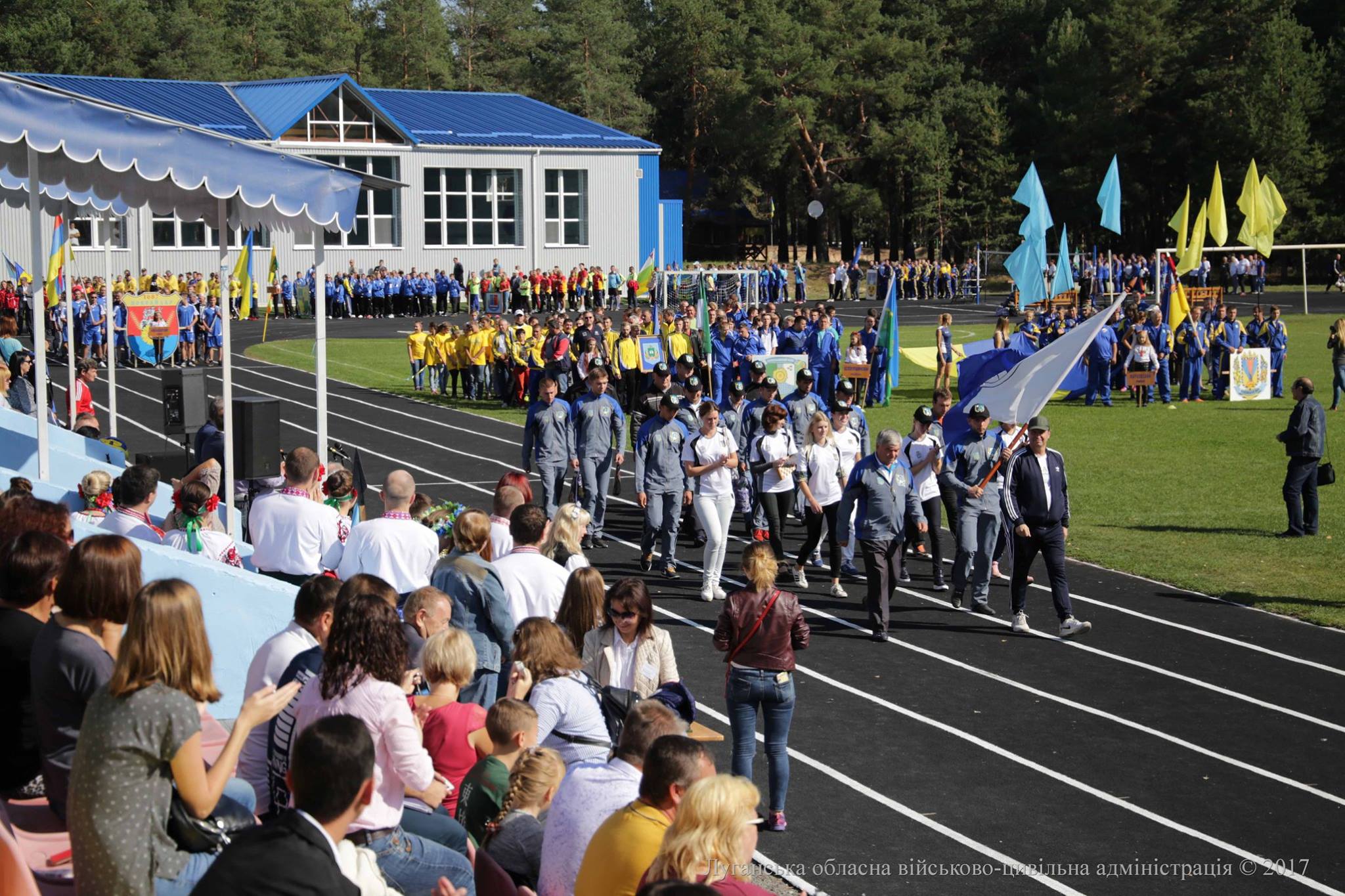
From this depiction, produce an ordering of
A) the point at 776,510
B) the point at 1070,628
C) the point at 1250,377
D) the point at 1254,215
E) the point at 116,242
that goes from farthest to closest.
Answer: the point at 116,242 < the point at 1254,215 < the point at 1250,377 < the point at 776,510 < the point at 1070,628

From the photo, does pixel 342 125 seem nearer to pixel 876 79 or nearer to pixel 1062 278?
pixel 876 79

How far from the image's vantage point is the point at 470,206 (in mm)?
54000

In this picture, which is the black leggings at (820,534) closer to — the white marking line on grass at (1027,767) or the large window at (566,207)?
the white marking line on grass at (1027,767)

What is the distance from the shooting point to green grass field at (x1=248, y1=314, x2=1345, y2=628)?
14477 mm

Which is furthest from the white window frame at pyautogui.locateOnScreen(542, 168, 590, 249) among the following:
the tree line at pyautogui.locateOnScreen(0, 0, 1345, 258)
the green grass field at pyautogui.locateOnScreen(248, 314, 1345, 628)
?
the green grass field at pyautogui.locateOnScreen(248, 314, 1345, 628)

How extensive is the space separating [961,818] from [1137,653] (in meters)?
4.17

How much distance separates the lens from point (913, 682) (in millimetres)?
11102

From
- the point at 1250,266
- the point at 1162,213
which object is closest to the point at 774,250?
the point at 1162,213

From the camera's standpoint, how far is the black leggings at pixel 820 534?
1398cm

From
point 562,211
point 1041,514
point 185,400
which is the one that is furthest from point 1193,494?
point 562,211

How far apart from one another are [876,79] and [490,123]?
23780mm

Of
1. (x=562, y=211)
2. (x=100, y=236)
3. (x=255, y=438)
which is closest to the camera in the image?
(x=255, y=438)

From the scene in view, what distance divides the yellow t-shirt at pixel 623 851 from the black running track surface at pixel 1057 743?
9.53 feet

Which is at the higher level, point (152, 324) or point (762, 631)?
point (152, 324)
